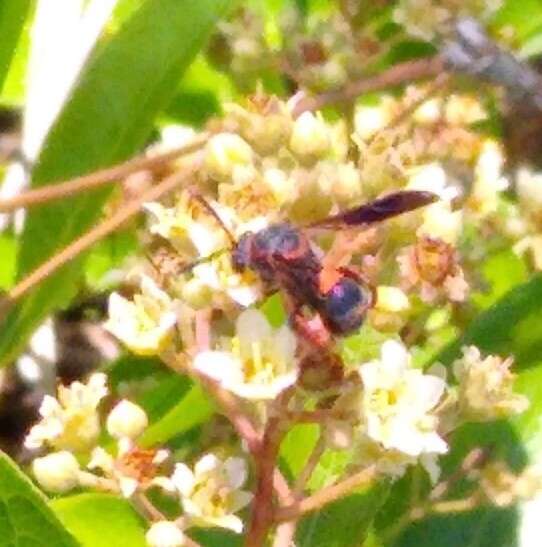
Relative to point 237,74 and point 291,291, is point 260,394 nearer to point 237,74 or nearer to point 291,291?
point 291,291

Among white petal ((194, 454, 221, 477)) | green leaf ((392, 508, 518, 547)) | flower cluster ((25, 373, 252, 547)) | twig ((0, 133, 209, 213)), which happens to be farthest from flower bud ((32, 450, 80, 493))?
green leaf ((392, 508, 518, 547))

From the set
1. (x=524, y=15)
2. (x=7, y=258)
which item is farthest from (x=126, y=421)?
(x=524, y=15)

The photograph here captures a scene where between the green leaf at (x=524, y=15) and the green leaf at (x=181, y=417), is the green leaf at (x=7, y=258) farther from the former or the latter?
the green leaf at (x=524, y=15)

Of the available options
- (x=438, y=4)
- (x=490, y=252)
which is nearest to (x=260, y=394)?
(x=490, y=252)

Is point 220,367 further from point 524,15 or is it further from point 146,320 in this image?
point 524,15

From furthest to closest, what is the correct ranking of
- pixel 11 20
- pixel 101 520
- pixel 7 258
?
pixel 7 258
pixel 11 20
pixel 101 520

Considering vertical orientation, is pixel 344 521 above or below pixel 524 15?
below
